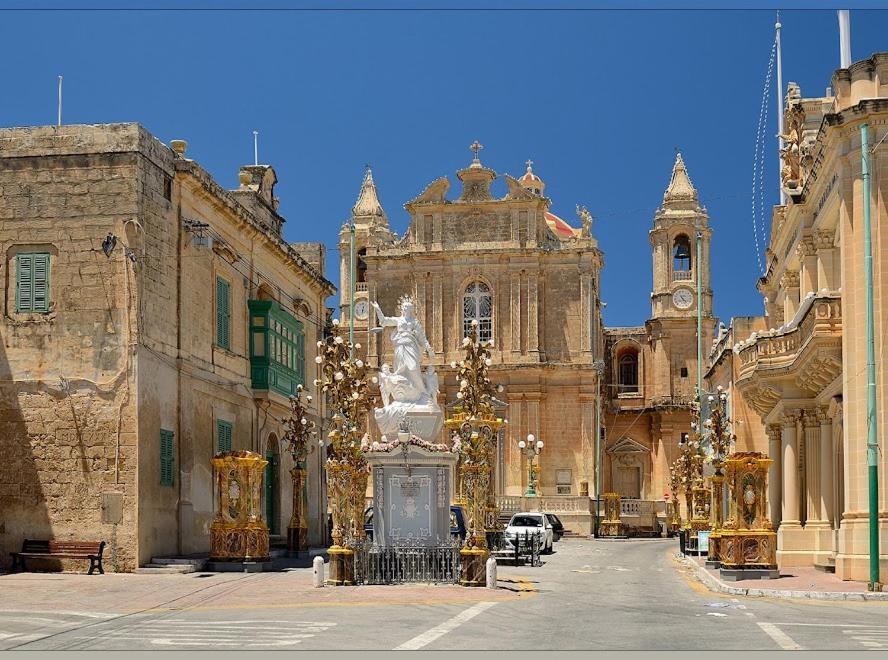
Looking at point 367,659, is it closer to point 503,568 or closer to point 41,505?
point 41,505

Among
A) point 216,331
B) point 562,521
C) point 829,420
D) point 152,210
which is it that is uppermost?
point 152,210

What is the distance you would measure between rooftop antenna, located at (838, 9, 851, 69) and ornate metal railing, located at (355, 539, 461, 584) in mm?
9842

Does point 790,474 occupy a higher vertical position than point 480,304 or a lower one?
lower

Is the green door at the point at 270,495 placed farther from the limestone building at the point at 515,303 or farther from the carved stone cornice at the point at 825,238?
the limestone building at the point at 515,303

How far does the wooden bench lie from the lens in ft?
78.2

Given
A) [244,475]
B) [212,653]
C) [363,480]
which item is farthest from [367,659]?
[244,475]

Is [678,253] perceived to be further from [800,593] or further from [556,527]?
[800,593]

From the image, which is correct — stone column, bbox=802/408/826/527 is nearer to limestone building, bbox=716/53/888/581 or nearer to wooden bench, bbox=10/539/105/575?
limestone building, bbox=716/53/888/581

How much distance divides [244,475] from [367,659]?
45.4 feet

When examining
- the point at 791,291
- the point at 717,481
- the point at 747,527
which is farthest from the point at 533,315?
the point at 747,527

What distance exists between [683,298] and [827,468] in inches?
1728

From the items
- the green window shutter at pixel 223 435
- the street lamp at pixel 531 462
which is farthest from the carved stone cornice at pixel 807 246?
the street lamp at pixel 531 462

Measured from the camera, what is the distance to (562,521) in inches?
2188

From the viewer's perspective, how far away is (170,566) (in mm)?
24344
